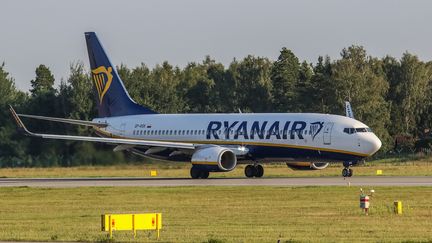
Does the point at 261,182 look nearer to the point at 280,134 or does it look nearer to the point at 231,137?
the point at 280,134

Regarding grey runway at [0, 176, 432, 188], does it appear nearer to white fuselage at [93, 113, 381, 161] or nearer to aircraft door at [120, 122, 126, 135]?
white fuselage at [93, 113, 381, 161]

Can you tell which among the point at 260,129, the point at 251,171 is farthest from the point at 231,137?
the point at 251,171

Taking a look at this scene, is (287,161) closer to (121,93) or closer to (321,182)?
(321,182)

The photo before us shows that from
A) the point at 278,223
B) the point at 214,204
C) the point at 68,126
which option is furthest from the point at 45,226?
the point at 68,126

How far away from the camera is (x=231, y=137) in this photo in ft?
217

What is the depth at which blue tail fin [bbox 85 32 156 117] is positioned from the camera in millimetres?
74000

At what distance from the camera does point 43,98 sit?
104 m

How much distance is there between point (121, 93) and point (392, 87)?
5664 cm

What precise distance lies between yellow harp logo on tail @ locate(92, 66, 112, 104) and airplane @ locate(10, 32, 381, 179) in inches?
4.4

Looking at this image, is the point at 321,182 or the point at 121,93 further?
the point at 121,93

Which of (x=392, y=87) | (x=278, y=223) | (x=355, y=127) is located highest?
(x=392, y=87)

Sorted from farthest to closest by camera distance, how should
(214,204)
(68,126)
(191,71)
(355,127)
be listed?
(191,71) → (68,126) → (355,127) → (214,204)

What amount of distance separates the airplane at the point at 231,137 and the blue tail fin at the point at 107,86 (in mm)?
64

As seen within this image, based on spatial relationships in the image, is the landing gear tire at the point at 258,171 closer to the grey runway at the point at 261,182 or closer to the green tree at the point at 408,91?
the grey runway at the point at 261,182
